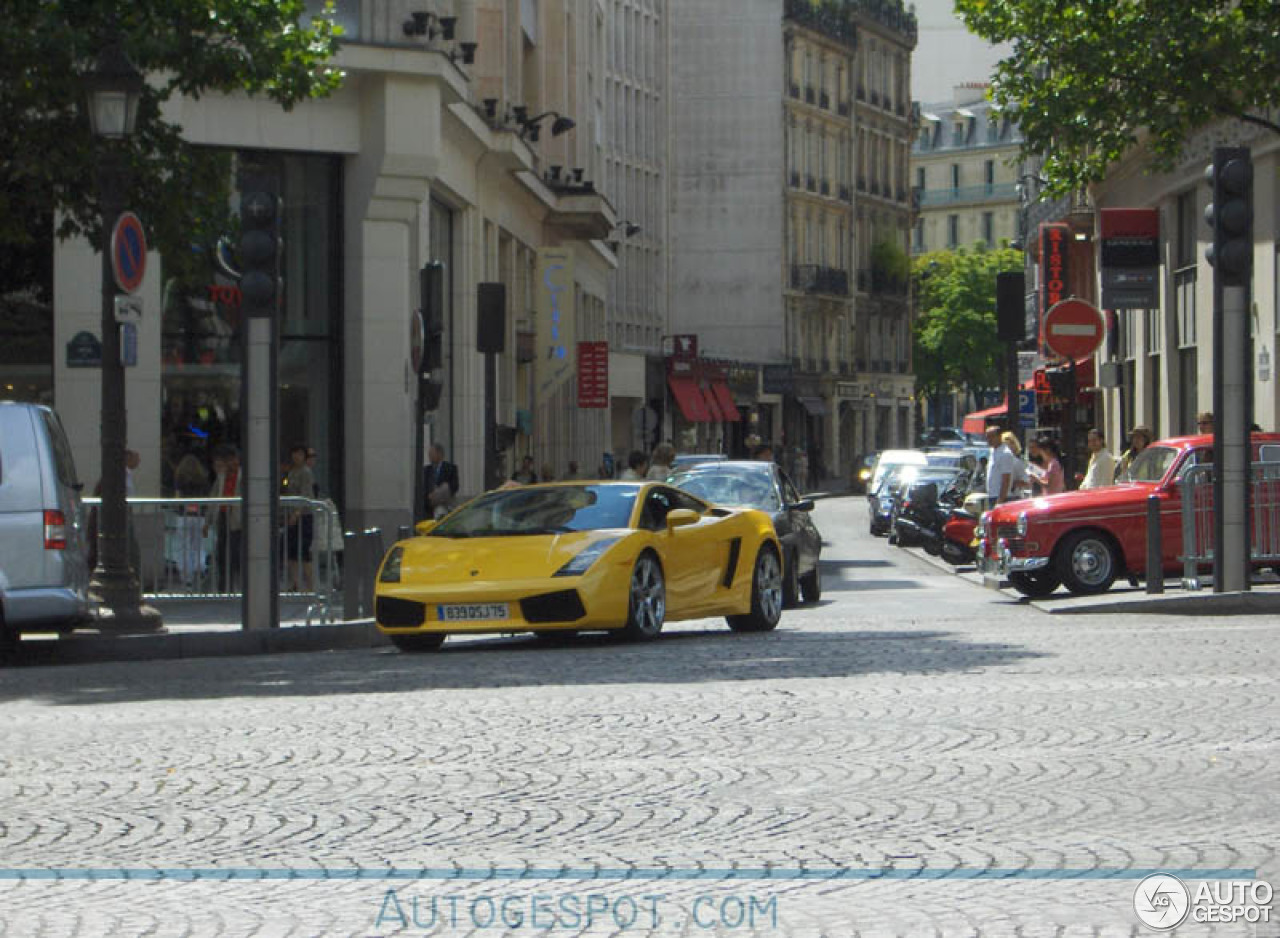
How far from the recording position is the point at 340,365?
3094 centimetres

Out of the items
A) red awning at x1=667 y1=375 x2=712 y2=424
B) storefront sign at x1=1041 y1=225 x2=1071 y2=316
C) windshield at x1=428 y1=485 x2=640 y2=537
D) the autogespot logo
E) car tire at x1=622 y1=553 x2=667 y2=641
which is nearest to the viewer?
the autogespot logo

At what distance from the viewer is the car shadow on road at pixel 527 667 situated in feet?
45.1

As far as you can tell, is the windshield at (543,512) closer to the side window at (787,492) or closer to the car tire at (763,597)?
the car tire at (763,597)

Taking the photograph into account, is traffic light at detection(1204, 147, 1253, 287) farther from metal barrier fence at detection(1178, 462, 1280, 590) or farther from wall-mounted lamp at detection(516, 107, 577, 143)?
wall-mounted lamp at detection(516, 107, 577, 143)

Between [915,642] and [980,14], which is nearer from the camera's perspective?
[915,642]

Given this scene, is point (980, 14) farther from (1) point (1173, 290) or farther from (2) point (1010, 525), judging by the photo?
(1) point (1173, 290)

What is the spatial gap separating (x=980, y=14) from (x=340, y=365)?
9.07m

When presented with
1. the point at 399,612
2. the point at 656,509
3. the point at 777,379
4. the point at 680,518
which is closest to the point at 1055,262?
the point at 656,509

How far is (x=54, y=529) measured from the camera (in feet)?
55.6

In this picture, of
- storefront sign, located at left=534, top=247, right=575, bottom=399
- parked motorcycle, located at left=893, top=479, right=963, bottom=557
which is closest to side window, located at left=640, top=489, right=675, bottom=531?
parked motorcycle, located at left=893, top=479, right=963, bottom=557

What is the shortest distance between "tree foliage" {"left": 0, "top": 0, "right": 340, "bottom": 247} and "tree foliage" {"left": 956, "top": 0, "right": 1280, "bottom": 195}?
978 centimetres

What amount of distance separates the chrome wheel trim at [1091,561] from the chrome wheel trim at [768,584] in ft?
14.9

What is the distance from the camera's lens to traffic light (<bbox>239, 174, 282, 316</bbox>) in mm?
18609

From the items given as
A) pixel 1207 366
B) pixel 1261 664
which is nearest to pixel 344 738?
pixel 1261 664
